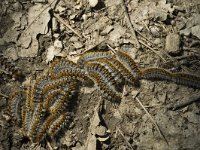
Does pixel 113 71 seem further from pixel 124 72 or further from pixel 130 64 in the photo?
pixel 130 64

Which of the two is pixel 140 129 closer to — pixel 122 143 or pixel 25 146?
pixel 122 143

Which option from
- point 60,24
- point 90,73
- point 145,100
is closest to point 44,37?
point 60,24

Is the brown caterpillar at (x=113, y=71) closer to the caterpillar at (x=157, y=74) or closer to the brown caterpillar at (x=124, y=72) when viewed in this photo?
the brown caterpillar at (x=124, y=72)

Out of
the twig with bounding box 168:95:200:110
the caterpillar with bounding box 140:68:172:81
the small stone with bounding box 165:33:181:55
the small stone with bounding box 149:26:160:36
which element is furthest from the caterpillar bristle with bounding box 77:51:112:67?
the twig with bounding box 168:95:200:110

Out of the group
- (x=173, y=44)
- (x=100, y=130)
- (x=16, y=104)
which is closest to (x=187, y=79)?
(x=173, y=44)

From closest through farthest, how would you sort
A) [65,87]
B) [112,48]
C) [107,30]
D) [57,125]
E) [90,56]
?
[57,125] → [65,87] → [90,56] → [112,48] → [107,30]

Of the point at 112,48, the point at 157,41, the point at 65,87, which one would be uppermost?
the point at 157,41

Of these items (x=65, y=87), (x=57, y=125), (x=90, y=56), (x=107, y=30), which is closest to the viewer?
(x=57, y=125)
